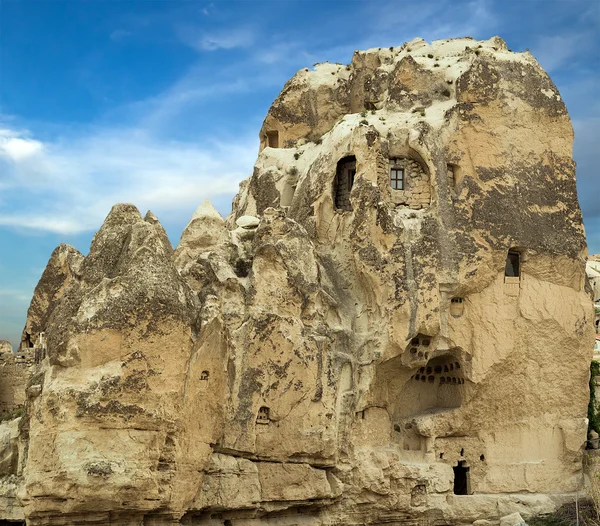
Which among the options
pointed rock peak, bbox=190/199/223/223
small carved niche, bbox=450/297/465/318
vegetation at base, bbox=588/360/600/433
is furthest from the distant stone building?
vegetation at base, bbox=588/360/600/433

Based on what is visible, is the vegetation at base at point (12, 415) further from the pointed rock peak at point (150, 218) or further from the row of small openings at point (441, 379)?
the row of small openings at point (441, 379)

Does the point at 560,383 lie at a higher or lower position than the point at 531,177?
lower

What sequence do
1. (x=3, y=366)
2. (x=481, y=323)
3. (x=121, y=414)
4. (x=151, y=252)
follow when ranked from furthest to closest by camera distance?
(x=3, y=366) → (x=481, y=323) → (x=151, y=252) → (x=121, y=414)

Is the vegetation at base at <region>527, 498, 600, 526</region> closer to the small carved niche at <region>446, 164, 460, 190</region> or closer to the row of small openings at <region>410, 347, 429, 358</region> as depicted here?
the row of small openings at <region>410, 347, 429, 358</region>

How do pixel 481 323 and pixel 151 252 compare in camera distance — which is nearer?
pixel 151 252

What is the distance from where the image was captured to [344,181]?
2570 centimetres

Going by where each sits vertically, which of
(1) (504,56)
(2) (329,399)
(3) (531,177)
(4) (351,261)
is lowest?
(2) (329,399)

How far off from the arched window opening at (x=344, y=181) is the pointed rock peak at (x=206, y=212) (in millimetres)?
3123

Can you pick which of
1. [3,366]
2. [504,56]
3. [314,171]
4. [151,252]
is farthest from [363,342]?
[3,366]

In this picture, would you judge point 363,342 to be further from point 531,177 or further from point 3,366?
point 3,366

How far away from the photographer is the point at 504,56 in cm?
2639

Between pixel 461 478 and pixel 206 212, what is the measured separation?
9.54 meters

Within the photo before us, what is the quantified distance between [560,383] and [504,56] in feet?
28.7

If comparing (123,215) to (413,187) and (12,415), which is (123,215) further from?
(413,187)
